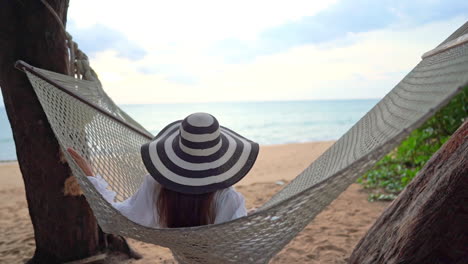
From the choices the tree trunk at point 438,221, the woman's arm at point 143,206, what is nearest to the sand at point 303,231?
the tree trunk at point 438,221

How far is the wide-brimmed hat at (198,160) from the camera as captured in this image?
45.8 inches

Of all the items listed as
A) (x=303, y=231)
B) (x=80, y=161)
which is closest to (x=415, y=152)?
(x=303, y=231)

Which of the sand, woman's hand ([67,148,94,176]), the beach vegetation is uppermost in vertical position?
woman's hand ([67,148,94,176])

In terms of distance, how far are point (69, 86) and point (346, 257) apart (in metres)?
1.61

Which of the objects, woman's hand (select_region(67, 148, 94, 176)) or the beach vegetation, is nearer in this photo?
woman's hand (select_region(67, 148, 94, 176))

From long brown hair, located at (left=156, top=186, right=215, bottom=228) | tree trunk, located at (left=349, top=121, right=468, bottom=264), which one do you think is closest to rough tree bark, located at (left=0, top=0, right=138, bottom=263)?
long brown hair, located at (left=156, top=186, right=215, bottom=228)

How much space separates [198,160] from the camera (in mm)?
1189

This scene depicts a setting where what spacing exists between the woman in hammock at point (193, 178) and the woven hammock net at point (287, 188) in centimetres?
9

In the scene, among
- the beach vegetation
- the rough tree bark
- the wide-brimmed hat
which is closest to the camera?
the wide-brimmed hat

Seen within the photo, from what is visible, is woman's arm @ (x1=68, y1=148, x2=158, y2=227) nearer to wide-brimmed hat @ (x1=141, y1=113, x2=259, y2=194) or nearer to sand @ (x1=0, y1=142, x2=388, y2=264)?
wide-brimmed hat @ (x1=141, y1=113, x2=259, y2=194)

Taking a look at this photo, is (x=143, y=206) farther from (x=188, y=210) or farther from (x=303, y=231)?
(x=303, y=231)

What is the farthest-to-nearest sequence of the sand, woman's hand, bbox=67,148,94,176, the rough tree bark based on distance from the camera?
the sand < the rough tree bark < woman's hand, bbox=67,148,94,176

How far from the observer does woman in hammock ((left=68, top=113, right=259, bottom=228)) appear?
1170 mm

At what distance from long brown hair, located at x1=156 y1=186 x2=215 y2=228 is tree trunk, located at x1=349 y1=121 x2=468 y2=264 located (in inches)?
25.4
